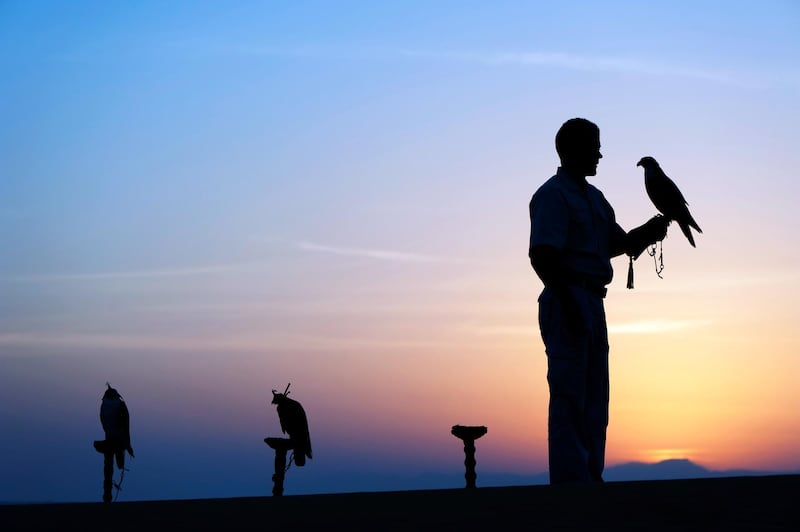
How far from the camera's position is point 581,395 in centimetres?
816

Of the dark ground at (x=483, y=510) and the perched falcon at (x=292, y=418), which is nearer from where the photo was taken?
the dark ground at (x=483, y=510)

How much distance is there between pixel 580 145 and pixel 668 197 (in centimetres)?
84

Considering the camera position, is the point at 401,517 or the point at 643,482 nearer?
the point at 401,517

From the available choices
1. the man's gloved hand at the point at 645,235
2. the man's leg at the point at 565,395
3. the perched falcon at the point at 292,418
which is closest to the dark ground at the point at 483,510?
the man's leg at the point at 565,395

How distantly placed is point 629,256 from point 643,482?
3.03 meters

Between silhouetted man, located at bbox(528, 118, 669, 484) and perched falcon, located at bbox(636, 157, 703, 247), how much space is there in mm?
486

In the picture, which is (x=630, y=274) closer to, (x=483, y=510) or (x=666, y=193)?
(x=666, y=193)

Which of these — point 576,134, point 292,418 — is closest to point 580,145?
point 576,134

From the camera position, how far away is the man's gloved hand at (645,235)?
8703 millimetres

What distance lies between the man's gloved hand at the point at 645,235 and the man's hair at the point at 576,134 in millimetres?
795

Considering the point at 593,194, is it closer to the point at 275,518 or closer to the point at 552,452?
the point at 552,452

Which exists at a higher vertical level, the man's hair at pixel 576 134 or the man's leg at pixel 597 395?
the man's hair at pixel 576 134

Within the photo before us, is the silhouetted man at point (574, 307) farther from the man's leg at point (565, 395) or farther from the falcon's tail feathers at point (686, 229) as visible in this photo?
the falcon's tail feathers at point (686, 229)

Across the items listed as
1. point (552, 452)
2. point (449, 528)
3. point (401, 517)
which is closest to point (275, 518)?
point (401, 517)
